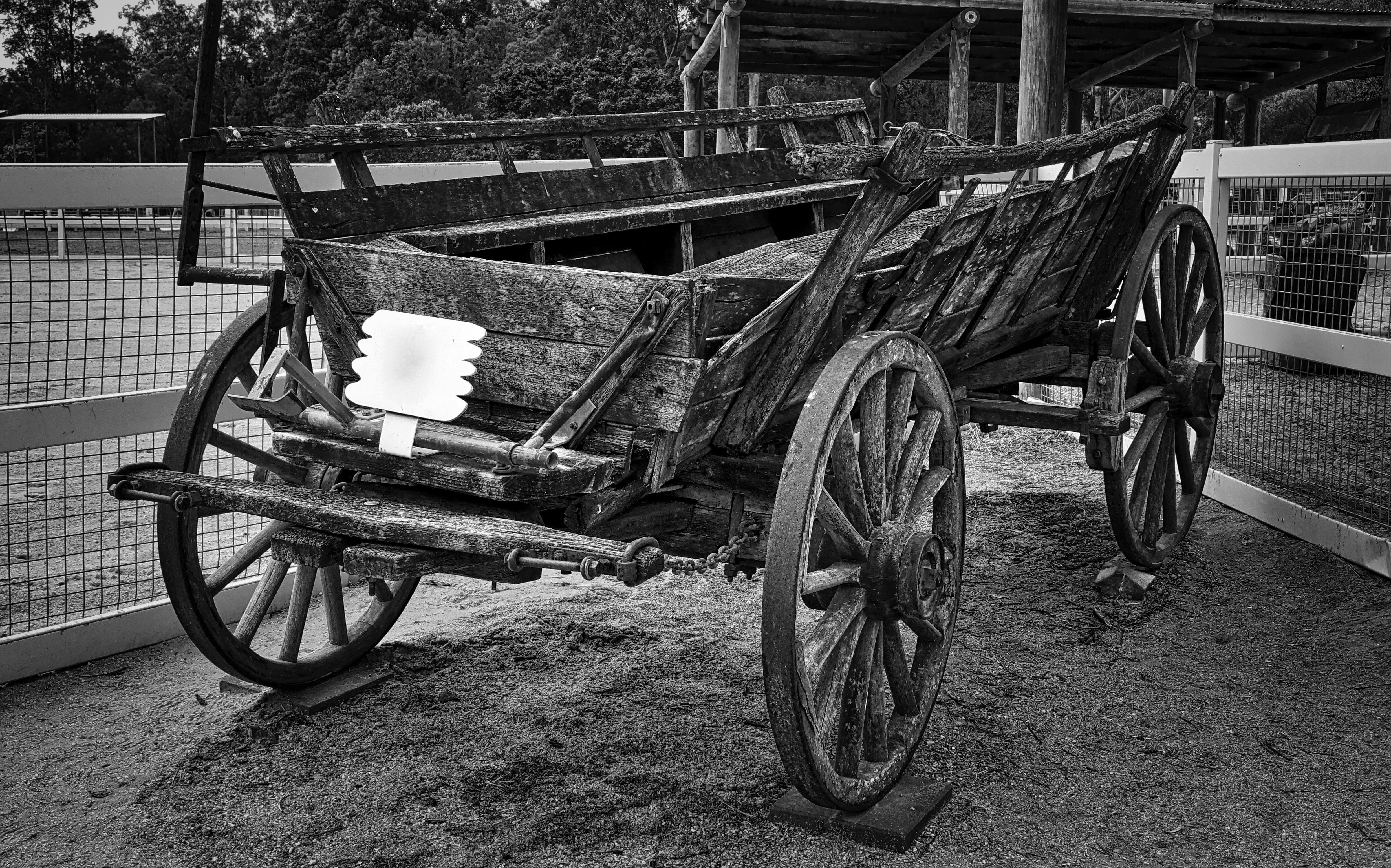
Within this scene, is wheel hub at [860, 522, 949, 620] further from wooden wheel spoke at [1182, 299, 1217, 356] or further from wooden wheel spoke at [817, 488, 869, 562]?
wooden wheel spoke at [1182, 299, 1217, 356]

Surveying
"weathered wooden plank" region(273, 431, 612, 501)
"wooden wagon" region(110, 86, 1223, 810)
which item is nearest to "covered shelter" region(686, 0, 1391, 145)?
"wooden wagon" region(110, 86, 1223, 810)

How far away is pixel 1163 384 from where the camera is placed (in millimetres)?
4633

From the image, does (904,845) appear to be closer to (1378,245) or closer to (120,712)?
(120,712)

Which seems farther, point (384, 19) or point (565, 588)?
point (384, 19)

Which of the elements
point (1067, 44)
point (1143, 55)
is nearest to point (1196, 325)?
point (1067, 44)

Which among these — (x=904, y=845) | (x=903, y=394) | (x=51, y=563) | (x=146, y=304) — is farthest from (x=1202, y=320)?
(x=146, y=304)

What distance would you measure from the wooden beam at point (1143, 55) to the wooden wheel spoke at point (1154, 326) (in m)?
8.27

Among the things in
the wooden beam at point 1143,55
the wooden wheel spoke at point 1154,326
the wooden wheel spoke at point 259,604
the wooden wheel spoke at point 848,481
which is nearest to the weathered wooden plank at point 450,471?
the wooden wheel spoke at point 848,481

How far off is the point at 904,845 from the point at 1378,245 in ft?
12.5

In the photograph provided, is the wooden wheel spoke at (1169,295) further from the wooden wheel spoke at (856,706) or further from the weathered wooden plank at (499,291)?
the weathered wooden plank at (499,291)

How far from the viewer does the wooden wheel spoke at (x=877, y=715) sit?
2.74 metres

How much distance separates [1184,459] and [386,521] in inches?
144

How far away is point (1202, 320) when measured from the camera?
16.0 ft

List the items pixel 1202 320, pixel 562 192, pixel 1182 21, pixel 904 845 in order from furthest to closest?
pixel 1182 21
pixel 1202 320
pixel 562 192
pixel 904 845
